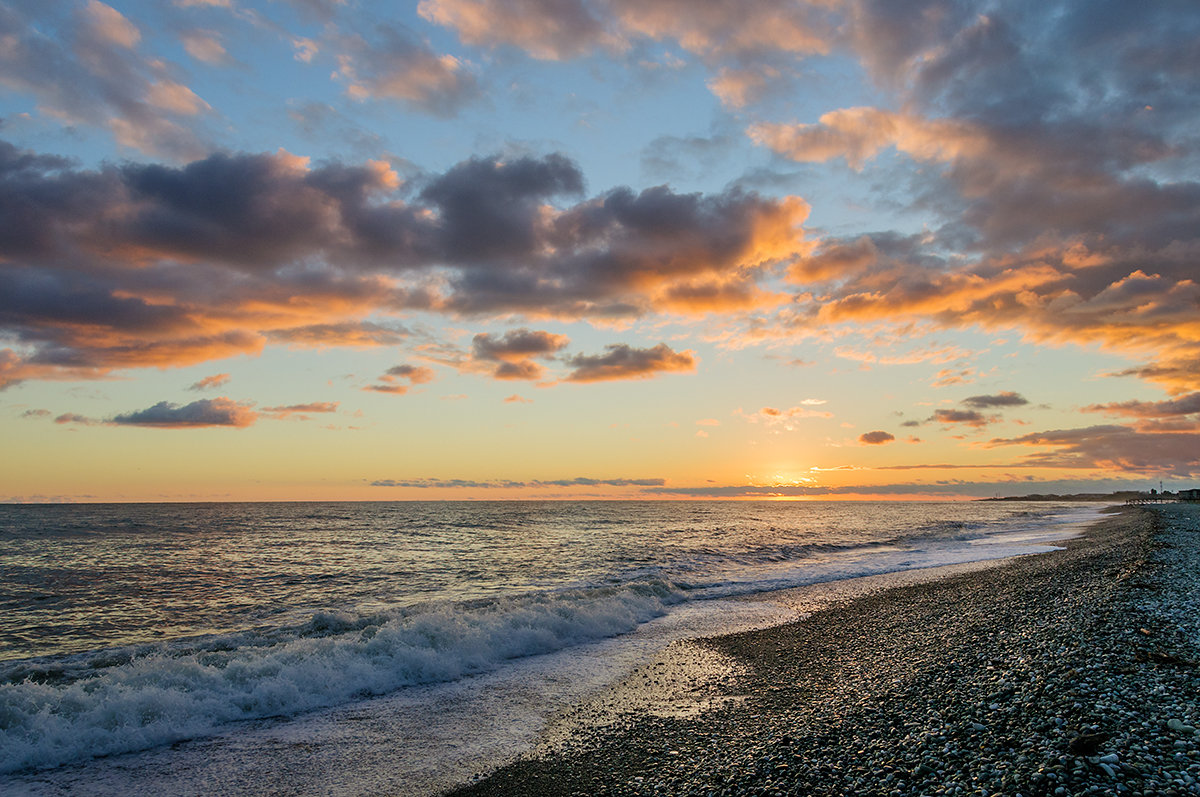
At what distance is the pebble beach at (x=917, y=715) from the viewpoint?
686 cm

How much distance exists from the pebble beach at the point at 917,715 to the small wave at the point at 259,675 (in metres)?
4.79

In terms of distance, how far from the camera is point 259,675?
13008mm

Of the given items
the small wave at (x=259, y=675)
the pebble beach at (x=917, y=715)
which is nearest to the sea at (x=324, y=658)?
the small wave at (x=259, y=675)

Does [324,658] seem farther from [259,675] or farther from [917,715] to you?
[917,715]

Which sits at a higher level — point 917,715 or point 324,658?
point 917,715

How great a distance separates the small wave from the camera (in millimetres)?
10359

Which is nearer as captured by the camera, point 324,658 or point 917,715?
point 917,715

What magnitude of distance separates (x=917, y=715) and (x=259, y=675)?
1361 centimetres

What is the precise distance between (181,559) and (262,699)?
36.7m

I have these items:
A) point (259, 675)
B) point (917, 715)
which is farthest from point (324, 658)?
point (917, 715)

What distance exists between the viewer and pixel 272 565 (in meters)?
37.3

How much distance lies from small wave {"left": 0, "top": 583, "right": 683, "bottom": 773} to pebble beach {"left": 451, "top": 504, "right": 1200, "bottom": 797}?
188 inches

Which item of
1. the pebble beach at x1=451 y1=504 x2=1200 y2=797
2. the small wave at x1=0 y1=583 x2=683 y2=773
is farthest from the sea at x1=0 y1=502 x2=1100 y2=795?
the pebble beach at x1=451 y1=504 x2=1200 y2=797

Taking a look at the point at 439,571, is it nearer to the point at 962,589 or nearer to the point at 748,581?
the point at 748,581
